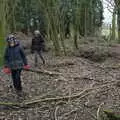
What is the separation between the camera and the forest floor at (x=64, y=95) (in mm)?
6887

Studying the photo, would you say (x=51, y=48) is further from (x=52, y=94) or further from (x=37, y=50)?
(x=52, y=94)

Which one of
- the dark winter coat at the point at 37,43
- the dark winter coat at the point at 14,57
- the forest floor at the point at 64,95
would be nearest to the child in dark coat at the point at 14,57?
the dark winter coat at the point at 14,57

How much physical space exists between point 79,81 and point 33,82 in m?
1.48

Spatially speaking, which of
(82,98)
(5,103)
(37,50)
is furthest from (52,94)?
(37,50)

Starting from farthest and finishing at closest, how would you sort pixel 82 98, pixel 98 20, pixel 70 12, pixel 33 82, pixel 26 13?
1. pixel 98 20
2. pixel 26 13
3. pixel 70 12
4. pixel 33 82
5. pixel 82 98

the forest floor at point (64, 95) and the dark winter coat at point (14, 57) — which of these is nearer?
the forest floor at point (64, 95)

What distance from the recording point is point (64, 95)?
845 centimetres

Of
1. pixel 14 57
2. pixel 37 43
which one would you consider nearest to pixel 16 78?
pixel 14 57

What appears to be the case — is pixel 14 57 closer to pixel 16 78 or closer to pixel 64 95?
pixel 16 78

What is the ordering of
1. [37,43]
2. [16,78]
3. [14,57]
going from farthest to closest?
[37,43], [16,78], [14,57]

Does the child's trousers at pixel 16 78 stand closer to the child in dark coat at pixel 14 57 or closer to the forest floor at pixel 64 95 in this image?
the child in dark coat at pixel 14 57

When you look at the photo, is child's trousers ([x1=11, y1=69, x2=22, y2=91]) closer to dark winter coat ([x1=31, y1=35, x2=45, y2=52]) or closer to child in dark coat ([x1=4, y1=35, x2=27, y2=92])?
child in dark coat ([x1=4, y1=35, x2=27, y2=92])

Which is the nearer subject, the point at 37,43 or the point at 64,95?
the point at 64,95

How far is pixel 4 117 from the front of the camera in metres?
6.70
